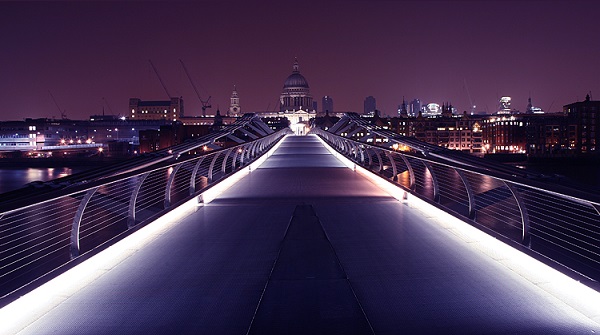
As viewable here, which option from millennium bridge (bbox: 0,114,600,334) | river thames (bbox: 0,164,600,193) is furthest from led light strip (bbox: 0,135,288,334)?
river thames (bbox: 0,164,600,193)

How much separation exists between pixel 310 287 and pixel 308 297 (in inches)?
8.1

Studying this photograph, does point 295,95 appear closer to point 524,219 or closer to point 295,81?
point 295,81

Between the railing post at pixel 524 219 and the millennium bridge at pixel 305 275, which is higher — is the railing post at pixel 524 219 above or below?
above

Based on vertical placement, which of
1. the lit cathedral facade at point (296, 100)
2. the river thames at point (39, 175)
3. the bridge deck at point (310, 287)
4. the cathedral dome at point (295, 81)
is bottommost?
the river thames at point (39, 175)

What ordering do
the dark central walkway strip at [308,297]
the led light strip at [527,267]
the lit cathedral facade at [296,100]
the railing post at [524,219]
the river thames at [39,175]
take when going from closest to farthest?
the dark central walkway strip at [308,297] < the led light strip at [527,267] < the railing post at [524,219] < the river thames at [39,175] < the lit cathedral facade at [296,100]

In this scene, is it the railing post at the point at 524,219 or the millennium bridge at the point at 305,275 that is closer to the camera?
the millennium bridge at the point at 305,275

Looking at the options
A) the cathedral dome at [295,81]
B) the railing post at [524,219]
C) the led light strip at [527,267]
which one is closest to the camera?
the led light strip at [527,267]

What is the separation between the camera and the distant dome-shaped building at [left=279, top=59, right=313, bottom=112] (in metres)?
168

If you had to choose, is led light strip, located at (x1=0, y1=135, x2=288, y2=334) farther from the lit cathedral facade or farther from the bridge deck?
the lit cathedral facade

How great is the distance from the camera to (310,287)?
3.76 meters

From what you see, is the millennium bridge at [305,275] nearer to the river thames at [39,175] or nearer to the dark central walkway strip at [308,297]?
the dark central walkway strip at [308,297]

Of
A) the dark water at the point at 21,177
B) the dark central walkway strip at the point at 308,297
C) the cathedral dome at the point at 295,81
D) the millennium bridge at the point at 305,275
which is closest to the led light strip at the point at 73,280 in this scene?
the millennium bridge at the point at 305,275

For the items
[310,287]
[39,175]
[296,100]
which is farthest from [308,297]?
[296,100]

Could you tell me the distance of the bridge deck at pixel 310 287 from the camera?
3146mm
